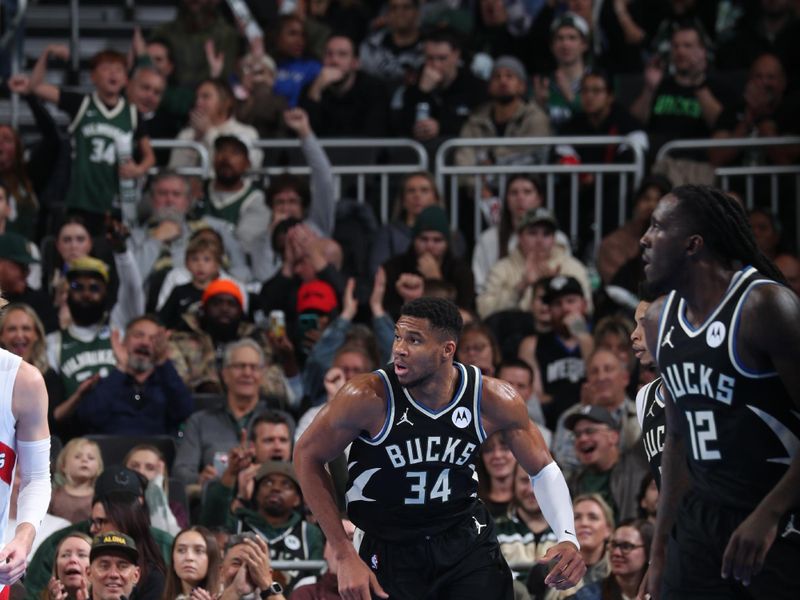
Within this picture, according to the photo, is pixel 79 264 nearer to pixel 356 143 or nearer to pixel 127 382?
pixel 127 382

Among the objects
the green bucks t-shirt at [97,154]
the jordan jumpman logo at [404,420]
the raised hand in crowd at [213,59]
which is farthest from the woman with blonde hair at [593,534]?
the raised hand in crowd at [213,59]

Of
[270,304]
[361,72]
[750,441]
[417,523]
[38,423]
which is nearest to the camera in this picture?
[750,441]

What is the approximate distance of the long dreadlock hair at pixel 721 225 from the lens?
18.2ft

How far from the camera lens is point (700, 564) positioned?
18.2 ft

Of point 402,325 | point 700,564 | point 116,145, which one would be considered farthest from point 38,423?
point 116,145

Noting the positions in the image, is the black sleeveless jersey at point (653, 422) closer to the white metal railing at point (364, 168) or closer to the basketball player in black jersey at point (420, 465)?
the basketball player in black jersey at point (420, 465)

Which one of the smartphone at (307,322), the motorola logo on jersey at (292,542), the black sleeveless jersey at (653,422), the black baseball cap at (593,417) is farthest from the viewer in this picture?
the smartphone at (307,322)

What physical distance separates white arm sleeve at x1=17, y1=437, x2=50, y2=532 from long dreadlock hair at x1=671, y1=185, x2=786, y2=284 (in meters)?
2.61

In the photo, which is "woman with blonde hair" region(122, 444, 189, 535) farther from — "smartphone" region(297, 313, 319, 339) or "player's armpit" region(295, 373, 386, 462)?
"player's armpit" region(295, 373, 386, 462)

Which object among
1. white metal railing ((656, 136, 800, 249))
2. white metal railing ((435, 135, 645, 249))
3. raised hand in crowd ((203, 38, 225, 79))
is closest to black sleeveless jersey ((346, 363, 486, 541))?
white metal railing ((435, 135, 645, 249))

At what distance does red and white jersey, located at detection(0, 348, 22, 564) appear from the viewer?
20.1 feet

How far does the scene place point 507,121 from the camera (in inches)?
559

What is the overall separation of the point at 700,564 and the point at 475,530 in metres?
1.58

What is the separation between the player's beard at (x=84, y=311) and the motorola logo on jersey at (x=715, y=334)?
7.04 metres
